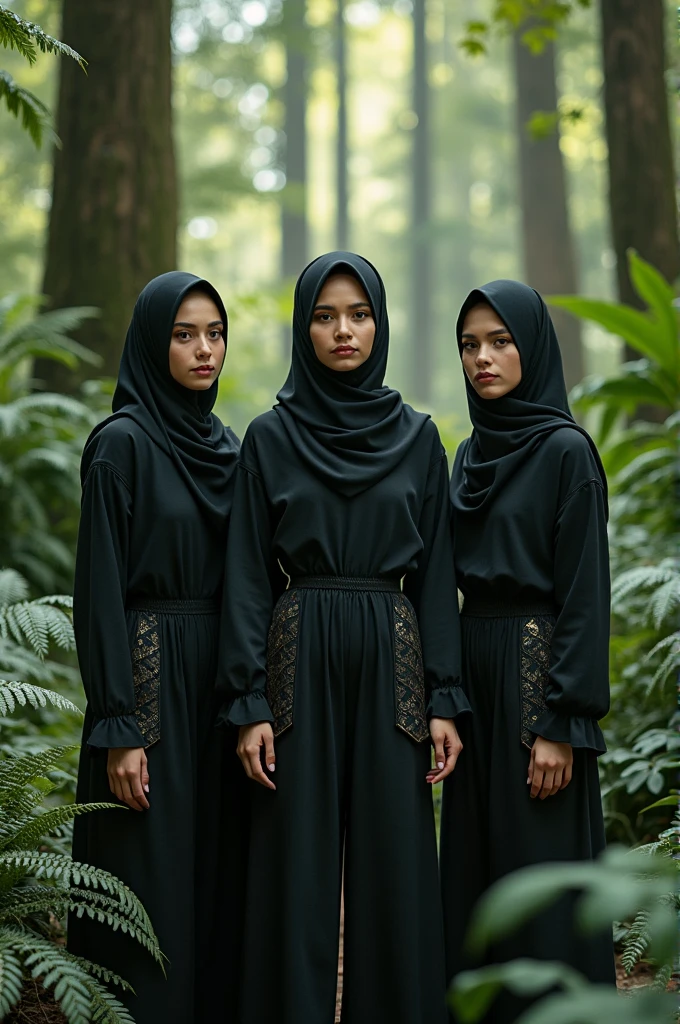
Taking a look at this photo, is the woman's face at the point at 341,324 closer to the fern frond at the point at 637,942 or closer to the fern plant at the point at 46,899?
the fern plant at the point at 46,899

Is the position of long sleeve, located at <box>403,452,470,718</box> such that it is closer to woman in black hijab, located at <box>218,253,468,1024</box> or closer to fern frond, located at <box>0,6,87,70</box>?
woman in black hijab, located at <box>218,253,468,1024</box>

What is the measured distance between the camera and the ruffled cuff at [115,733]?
8.72ft

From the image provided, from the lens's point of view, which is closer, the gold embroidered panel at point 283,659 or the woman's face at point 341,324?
the gold embroidered panel at point 283,659

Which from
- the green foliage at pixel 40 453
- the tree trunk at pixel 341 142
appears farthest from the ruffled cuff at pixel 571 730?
the tree trunk at pixel 341 142

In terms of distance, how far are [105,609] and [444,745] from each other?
100cm

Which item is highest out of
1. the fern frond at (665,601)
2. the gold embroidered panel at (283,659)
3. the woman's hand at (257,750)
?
the fern frond at (665,601)

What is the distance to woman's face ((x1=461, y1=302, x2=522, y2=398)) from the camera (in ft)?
9.52

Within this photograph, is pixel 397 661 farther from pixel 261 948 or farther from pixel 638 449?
pixel 638 449

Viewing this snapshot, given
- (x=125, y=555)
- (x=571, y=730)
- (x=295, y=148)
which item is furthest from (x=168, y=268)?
(x=295, y=148)

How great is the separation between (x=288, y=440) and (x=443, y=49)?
3079cm

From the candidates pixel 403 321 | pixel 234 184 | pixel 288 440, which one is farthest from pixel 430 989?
pixel 403 321

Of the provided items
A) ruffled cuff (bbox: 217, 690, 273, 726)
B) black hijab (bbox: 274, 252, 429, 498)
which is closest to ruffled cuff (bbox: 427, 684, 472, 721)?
ruffled cuff (bbox: 217, 690, 273, 726)

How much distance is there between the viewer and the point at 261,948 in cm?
270

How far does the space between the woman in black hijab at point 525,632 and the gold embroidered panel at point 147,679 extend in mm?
873
